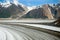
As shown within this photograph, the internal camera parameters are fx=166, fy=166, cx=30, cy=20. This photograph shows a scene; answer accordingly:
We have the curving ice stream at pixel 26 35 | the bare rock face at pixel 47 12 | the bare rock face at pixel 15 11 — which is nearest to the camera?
the curving ice stream at pixel 26 35

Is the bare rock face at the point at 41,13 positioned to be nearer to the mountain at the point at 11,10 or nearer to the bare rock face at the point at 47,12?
the bare rock face at the point at 47,12

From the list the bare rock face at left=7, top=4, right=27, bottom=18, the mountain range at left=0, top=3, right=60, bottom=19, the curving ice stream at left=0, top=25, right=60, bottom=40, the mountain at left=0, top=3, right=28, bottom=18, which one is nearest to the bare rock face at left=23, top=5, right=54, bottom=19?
the mountain range at left=0, top=3, right=60, bottom=19

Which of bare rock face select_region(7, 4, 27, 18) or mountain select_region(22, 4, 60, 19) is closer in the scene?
mountain select_region(22, 4, 60, 19)

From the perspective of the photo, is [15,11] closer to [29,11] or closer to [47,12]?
[29,11]

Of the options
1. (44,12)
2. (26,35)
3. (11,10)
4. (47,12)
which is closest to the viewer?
(26,35)

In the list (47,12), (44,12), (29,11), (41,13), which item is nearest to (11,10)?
(29,11)

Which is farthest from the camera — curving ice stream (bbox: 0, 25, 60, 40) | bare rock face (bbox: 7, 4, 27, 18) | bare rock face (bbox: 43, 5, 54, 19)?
bare rock face (bbox: 7, 4, 27, 18)

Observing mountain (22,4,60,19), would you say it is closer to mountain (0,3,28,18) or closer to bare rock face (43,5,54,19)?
bare rock face (43,5,54,19)

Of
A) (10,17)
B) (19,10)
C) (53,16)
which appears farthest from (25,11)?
(53,16)

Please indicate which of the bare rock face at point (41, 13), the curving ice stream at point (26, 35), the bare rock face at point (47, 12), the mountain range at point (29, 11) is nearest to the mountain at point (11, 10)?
the mountain range at point (29, 11)

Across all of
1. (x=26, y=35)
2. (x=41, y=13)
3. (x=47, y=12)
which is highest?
(x=47, y=12)

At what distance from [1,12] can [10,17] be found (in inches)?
70.0

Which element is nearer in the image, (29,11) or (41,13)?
(41,13)

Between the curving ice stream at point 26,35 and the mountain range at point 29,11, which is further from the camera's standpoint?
the mountain range at point 29,11
